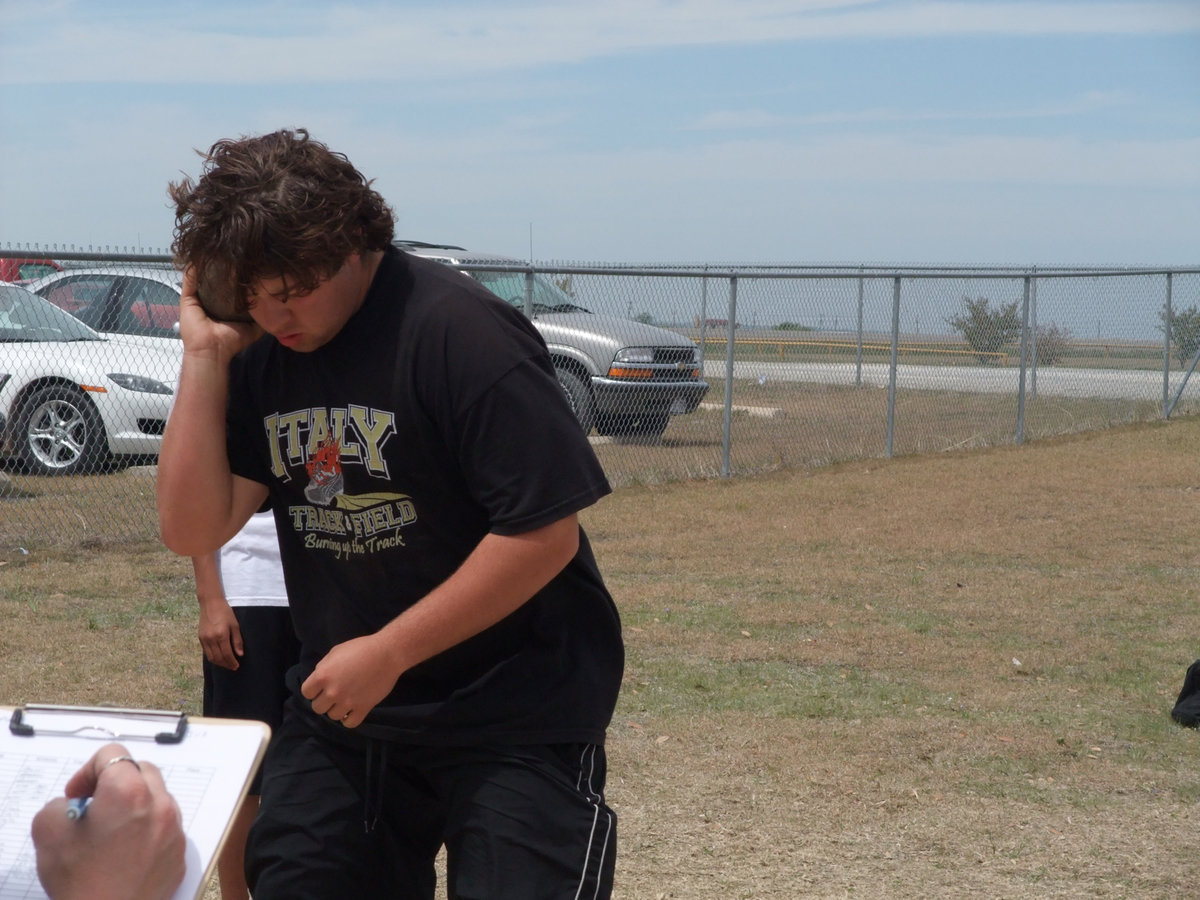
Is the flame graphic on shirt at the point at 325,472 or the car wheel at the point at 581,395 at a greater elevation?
the flame graphic on shirt at the point at 325,472

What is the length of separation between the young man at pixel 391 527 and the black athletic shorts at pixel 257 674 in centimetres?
72

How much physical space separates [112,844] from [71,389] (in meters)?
7.88

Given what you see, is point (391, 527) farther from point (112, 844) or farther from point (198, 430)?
point (112, 844)

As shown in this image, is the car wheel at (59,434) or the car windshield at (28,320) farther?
the car wheel at (59,434)

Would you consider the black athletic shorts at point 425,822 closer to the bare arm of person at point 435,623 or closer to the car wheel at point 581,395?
the bare arm of person at point 435,623

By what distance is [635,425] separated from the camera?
10781mm

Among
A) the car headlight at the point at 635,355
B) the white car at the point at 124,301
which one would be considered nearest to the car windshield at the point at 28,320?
the white car at the point at 124,301

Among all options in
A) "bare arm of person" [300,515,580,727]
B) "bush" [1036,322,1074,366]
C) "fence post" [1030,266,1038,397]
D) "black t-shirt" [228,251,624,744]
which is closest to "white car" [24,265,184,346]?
"black t-shirt" [228,251,624,744]

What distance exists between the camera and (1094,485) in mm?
10961

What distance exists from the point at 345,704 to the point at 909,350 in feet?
39.6

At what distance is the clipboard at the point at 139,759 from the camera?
155 centimetres

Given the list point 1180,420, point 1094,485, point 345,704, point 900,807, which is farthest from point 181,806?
point 1180,420

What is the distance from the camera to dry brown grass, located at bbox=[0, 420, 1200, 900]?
3850 mm

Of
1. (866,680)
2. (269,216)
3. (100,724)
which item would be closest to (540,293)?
(866,680)
